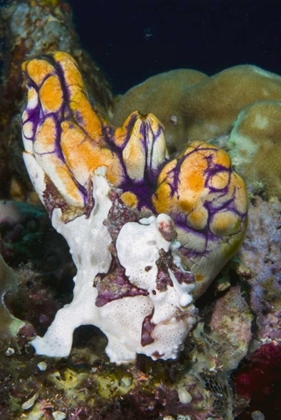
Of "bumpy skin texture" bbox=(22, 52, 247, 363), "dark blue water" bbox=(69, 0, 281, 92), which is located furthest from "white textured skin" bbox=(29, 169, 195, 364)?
"dark blue water" bbox=(69, 0, 281, 92)

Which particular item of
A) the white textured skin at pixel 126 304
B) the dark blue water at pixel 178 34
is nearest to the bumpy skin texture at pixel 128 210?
the white textured skin at pixel 126 304

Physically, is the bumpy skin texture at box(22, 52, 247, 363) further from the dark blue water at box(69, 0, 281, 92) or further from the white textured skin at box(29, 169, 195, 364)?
the dark blue water at box(69, 0, 281, 92)

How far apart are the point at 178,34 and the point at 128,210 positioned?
Result: 47.6m

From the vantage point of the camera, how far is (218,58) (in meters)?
45.8

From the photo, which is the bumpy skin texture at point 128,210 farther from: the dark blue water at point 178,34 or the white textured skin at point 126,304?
the dark blue water at point 178,34

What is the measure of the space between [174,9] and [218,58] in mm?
6759

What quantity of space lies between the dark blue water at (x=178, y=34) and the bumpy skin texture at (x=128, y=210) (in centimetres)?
4046

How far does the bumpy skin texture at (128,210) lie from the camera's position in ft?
6.77

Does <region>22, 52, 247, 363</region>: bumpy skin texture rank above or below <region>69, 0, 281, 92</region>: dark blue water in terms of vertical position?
above

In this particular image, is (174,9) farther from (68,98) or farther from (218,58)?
(68,98)

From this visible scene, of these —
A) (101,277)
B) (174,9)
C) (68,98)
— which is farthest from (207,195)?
(174,9)

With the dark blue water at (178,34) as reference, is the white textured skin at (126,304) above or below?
above

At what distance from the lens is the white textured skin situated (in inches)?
80.5

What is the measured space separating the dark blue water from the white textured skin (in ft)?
135
